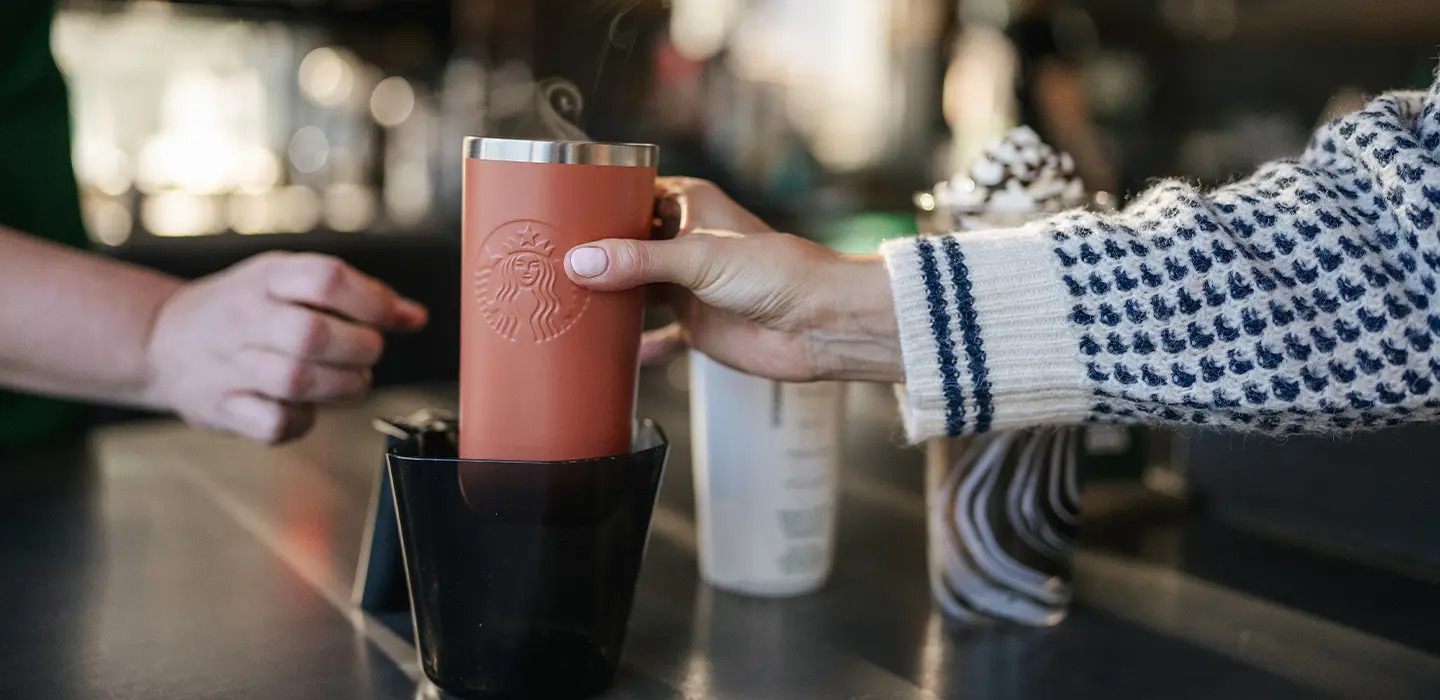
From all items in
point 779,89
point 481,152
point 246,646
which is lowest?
point 246,646

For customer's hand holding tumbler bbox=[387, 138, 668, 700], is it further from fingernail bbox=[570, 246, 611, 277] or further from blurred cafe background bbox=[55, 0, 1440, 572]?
blurred cafe background bbox=[55, 0, 1440, 572]

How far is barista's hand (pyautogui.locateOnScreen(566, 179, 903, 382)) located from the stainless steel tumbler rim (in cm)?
4

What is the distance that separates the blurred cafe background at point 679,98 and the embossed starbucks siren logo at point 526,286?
1.33m

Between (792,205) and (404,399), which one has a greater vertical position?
(792,205)

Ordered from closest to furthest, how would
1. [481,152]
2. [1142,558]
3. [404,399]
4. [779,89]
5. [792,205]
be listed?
1. [481,152]
2. [1142,558]
3. [404,399]
4. [792,205]
5. [779,89]

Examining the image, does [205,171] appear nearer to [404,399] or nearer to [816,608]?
[404,399]

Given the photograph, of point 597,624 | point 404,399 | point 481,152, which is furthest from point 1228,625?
point 404,399

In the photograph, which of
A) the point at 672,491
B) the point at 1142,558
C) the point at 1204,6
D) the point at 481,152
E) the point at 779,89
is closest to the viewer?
the point at 481,152

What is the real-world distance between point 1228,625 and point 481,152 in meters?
0.51


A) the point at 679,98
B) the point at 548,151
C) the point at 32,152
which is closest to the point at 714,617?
the point at 548,151

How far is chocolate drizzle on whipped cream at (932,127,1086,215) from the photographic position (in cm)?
72

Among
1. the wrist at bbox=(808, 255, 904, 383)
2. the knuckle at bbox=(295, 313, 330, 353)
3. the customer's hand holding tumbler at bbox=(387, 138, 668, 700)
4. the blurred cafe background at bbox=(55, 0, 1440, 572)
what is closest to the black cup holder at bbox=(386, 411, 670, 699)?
the customer's hand holding tumbler at bbox=(387, 138, 668, 700)

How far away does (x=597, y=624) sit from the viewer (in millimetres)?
610

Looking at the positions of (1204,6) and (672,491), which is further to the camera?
(1204,6)
